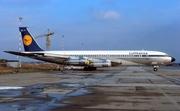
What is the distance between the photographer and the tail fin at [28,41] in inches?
1935

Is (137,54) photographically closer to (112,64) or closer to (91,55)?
(112,64)

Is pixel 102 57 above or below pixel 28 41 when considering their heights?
below

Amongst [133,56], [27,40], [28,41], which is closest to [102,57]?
[133,56]

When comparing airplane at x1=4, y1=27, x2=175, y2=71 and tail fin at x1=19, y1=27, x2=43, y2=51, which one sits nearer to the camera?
airplane at x1=4, y1=27, x2=175, y2=71

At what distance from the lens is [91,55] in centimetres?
4738

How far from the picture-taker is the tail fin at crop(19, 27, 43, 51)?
49156mm

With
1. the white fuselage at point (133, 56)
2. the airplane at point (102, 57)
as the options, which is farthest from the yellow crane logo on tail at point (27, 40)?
the white fuselage at point (133, 56)

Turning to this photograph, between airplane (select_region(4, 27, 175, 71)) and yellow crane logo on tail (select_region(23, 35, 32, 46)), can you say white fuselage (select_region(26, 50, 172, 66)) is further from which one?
yellow crane logo on tail (select_region(23, 35, 32, 46))

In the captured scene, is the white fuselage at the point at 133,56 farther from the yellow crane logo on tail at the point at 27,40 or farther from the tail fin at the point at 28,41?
the yellow crane logo on tail at the point at 27,40

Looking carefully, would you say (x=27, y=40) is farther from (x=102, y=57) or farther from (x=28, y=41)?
(x=102, y=57)

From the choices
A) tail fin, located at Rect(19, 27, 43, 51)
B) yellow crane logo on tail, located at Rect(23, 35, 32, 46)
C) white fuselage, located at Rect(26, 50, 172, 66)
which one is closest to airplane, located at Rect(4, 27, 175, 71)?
white fuselage, located at Rect(26, 50, 172, 66)

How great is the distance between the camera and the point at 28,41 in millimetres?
49156

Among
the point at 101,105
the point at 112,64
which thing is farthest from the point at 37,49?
the point at 101,105

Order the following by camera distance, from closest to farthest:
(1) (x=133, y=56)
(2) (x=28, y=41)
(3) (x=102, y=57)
→ (1) (x=133, y=56)
(3) (x=102, y=57)
(2) (x=28, y=41)
